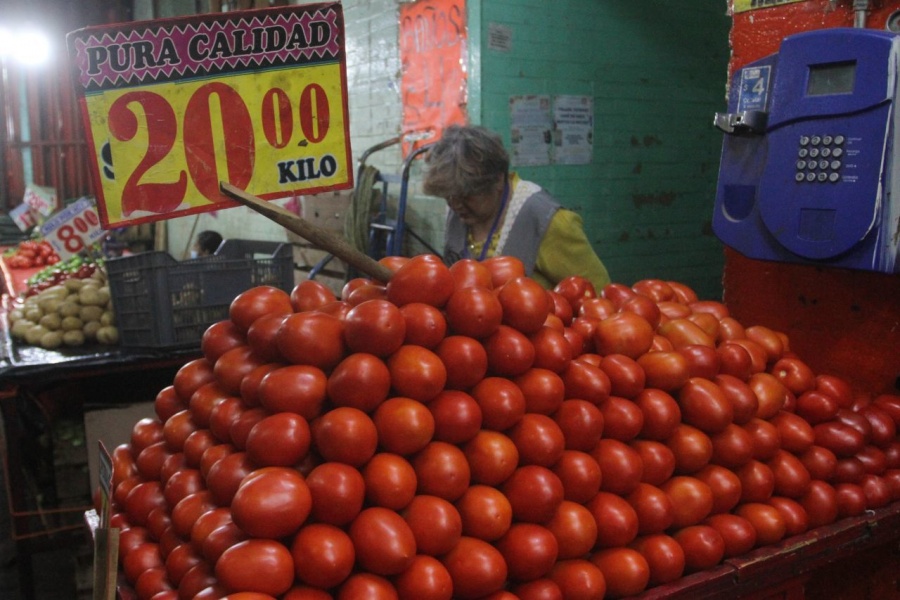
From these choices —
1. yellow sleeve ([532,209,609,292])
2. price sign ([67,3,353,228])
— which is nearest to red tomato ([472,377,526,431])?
price sign ([67,3,353,228])

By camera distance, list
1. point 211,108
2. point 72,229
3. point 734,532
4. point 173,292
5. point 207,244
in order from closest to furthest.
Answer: point 734,532 < point 211,108 < point 173,292 < point 72,229 < point 207,244

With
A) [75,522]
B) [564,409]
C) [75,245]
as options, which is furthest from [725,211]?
[75,245]

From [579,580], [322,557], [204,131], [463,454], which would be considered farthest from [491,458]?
[204,131]

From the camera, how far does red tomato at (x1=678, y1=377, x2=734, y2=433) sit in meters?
1.96

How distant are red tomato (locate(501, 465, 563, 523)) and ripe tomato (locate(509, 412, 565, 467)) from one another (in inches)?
1.2

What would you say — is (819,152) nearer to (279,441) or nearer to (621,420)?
(621,420)

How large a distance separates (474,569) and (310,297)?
900mm

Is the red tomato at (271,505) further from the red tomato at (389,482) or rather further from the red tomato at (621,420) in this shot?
the red tomato at (621,420)

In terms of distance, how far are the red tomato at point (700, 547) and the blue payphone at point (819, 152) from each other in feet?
3.42

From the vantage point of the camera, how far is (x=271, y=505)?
58.2 inches

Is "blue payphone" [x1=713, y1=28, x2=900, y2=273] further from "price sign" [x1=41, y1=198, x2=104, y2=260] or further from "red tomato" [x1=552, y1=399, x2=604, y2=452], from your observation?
"price sign" [x1=41, y1=198, x2=104, y2=260]

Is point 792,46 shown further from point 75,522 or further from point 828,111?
point 75,522

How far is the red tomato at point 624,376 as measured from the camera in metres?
1.94

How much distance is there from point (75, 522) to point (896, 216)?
162 inches
